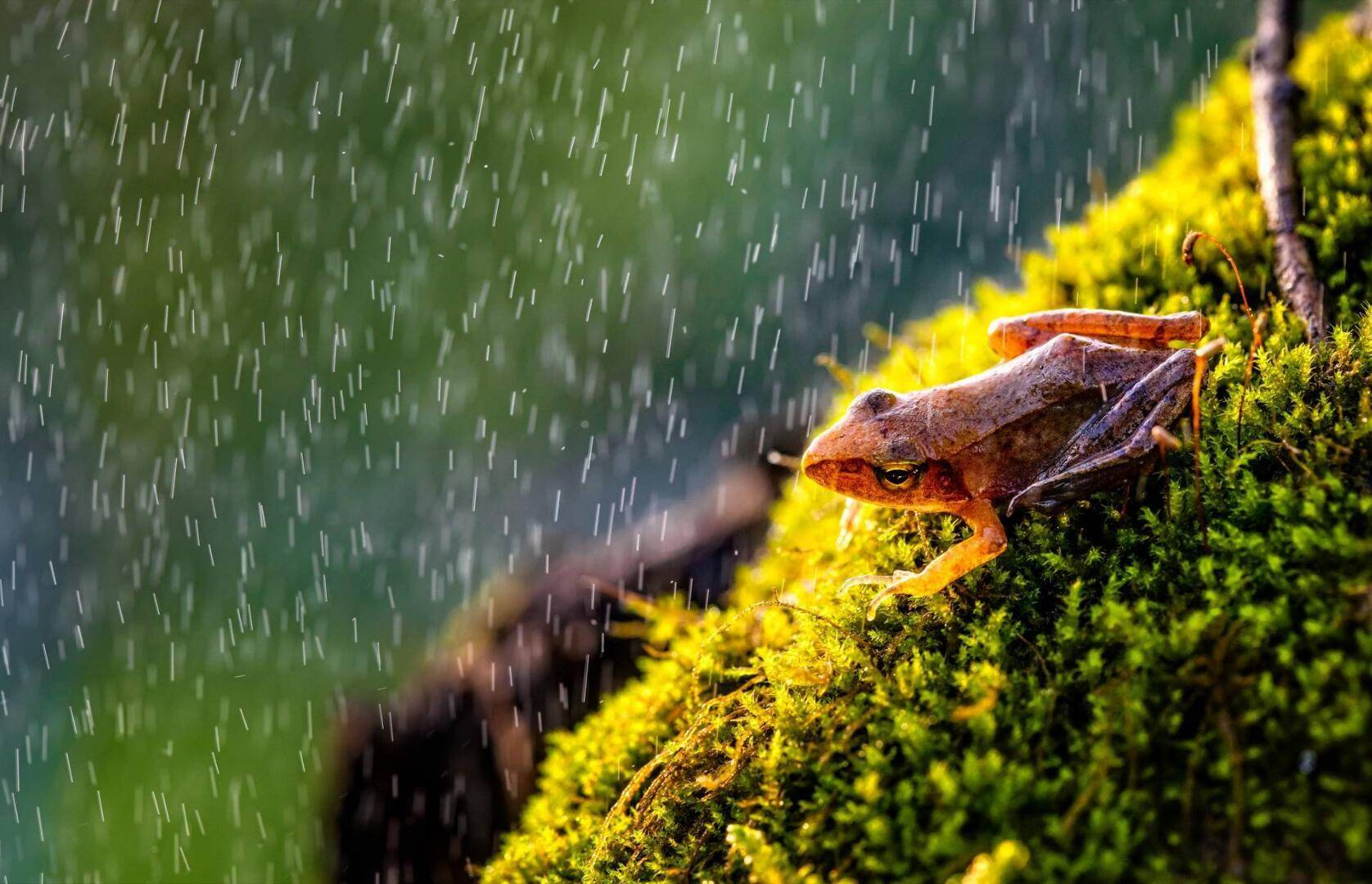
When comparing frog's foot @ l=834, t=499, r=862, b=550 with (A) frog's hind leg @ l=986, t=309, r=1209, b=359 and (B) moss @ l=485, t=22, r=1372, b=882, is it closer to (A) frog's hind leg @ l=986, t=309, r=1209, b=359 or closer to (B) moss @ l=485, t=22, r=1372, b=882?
(B) moss @ l=485, t=22, r=1372, b=882

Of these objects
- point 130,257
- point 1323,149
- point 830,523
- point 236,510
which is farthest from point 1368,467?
point 130,257

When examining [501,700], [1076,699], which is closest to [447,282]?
[501,700]

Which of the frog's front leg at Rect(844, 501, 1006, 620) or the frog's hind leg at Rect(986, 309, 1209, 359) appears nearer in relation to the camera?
the frog's front leg at Rect(844, 501, 1006, 620)

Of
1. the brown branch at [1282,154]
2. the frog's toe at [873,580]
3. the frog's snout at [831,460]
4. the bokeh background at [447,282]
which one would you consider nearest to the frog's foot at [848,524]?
the frog's snout at [831,460]

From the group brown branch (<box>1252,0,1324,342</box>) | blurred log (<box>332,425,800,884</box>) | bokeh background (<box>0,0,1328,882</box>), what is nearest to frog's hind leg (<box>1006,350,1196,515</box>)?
brown branch (<box>1252,0,1324,342</box>)

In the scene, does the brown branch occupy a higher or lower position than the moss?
higher

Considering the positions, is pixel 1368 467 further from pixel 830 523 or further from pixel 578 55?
pixel 578 55

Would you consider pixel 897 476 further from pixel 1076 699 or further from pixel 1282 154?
pixel 1282 154

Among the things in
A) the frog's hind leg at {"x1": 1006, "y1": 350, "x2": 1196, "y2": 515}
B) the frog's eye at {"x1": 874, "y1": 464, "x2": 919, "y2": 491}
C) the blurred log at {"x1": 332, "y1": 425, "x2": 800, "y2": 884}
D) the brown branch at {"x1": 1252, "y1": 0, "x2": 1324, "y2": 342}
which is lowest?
the blurred log at {"x1": 332, "y1": 425, "x2": 800, "y2": 884}
